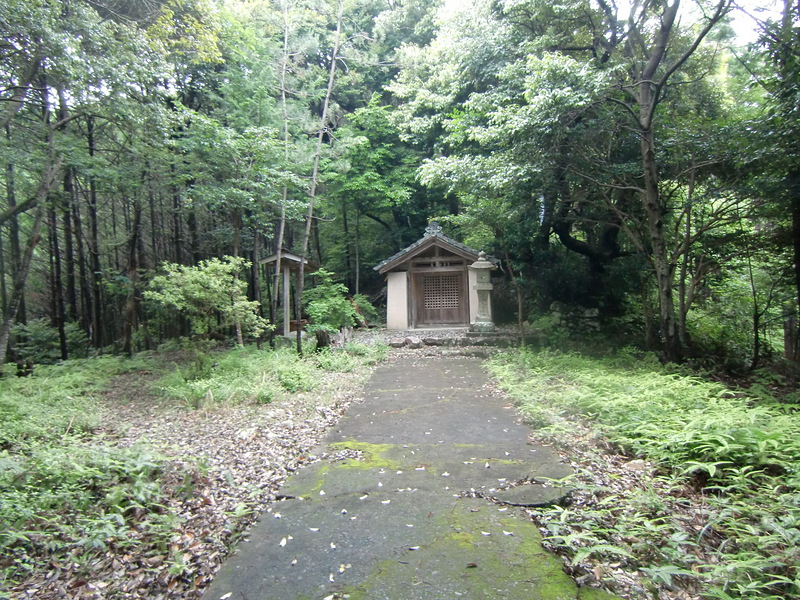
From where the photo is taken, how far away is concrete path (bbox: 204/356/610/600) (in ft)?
7.84

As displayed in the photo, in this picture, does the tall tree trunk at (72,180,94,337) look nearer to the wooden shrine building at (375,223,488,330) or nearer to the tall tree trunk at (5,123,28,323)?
the tall tree trunk at (5,123,28,323)

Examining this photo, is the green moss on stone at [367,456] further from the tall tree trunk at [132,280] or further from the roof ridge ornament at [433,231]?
the roof ridge ornament at [433,231]

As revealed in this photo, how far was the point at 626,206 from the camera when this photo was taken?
33.8 ft

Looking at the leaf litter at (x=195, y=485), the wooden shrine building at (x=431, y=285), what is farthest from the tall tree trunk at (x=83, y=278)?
the wooden shrine building at (x=431, y=285)

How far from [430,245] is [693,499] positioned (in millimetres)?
13348

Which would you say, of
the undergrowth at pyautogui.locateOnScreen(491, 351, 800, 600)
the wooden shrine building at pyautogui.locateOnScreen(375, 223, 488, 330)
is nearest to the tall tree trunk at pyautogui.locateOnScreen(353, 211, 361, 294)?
the wooden shrine building at pyautogui.locateOnScreen(375, 223, 488, 330)

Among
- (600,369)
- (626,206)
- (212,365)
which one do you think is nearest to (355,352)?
(212,365)

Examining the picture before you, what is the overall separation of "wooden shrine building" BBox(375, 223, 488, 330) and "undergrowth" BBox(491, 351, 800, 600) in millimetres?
10927

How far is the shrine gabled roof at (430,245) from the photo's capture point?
15594 millimetres

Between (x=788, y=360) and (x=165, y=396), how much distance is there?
1288 centimetres

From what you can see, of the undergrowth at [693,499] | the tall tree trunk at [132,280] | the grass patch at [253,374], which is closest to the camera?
the undergrowth at [693,499]

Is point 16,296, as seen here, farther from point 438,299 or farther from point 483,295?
point 438,299

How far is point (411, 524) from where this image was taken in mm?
3023

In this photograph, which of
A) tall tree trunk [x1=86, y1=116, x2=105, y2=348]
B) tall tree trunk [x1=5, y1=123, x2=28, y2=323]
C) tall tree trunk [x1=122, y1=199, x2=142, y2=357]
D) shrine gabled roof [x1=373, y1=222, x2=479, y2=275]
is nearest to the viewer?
tall tree trunk [x1=5, y1=123, x2=28, y2=323]
